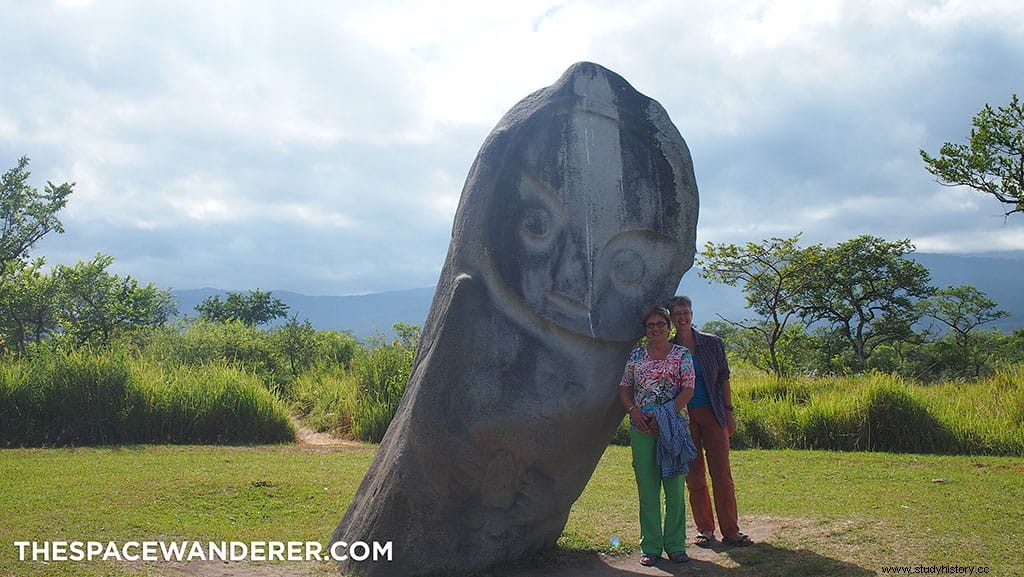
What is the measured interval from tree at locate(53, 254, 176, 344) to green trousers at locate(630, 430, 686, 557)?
50.8 ft

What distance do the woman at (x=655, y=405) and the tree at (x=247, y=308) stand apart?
90.3ft

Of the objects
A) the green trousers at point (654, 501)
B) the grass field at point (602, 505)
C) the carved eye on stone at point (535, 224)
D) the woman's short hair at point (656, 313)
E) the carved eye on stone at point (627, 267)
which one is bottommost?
the grass field at point (602, 505)

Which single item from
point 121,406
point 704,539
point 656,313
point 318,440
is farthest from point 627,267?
point 121,406

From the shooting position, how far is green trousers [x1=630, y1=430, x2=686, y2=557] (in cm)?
502

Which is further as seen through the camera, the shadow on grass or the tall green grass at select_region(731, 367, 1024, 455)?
the tall green grass at select_region(731, 367, 1024, 455)

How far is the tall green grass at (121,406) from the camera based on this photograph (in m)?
11.7

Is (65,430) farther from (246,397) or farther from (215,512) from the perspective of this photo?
(215,512)

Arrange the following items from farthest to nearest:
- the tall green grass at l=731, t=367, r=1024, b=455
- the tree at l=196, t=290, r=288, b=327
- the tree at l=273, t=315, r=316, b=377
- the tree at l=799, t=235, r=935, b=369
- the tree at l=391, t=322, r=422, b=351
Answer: the tree at l=196, t=290, r=288, b=327 → the tree at l=799, t=235, r=935, b=369 → the tree at l=273, t=315, r=316, b=377 → the tree at l=391, t=322, r=422, b=351 → the tall green grass at l=731, t=367, r=1024, b=455

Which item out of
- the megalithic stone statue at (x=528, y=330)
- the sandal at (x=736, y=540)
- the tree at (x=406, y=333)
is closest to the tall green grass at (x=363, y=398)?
the tree at (x=406, y=333)

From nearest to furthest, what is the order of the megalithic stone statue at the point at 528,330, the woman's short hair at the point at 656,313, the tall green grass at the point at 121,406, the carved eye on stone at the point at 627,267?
the megalithic stone statue at the point at 528,330
the woman's short hair at the point at 656,313
the carved eye on stone at the point at 627,267
the tall green grass at the point at 121,406

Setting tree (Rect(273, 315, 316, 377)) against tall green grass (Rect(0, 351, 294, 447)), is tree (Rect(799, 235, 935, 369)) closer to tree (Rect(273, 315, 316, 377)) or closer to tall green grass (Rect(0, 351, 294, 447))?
tree (Rect(273, 315, 316, 377))

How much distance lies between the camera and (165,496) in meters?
7.14

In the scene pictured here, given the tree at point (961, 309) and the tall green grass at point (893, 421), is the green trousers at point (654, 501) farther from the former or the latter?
the tree at point (961, 309)

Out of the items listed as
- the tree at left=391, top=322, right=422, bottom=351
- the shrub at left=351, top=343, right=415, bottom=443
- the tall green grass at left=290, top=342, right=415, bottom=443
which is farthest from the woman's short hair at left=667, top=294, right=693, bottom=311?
the tree at left=391, top=322, right=422, bottom=351
